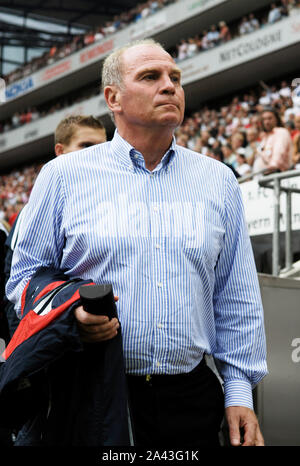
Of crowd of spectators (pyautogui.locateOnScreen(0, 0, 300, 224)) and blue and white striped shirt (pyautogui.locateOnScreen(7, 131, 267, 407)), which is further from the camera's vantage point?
crowd of spectators (pyautogui.locateOnScreen(0, 0, 300, 224))

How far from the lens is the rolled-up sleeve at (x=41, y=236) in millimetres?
1625

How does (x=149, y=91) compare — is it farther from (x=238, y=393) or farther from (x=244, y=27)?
(x=244, y=27)

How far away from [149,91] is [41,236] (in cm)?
48

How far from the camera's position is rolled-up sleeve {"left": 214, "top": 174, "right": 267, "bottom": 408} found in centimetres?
166

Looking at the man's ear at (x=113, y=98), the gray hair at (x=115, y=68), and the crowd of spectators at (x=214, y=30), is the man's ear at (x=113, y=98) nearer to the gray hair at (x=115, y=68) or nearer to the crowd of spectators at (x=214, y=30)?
the gray hair at (x=115, y=68)

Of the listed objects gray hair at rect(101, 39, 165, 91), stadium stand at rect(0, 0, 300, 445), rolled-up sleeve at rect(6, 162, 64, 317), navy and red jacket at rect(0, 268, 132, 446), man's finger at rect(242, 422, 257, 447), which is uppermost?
stadium stand at rect(0, 0, 300, 445)

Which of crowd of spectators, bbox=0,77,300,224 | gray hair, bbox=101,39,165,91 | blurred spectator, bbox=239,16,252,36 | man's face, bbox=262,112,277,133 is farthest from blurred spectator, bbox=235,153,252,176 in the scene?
gray hair, bbox=101,39,165,91

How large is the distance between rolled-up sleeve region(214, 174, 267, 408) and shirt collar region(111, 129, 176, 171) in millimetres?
189

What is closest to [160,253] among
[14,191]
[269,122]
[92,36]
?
[269,122]

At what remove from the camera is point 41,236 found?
1626mm

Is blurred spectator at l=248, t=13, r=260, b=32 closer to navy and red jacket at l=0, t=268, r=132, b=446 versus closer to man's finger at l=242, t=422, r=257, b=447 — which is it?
man's finger at l=242, t=422, r=257, b=447

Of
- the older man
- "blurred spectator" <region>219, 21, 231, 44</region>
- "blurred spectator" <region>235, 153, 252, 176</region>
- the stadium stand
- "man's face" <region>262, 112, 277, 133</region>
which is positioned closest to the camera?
the older man

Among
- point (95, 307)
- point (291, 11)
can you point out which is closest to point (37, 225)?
point (95, 307)

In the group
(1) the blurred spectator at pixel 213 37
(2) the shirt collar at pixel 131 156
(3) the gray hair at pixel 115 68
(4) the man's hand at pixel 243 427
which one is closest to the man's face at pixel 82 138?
(3) the gray hair at pixel 115 68
